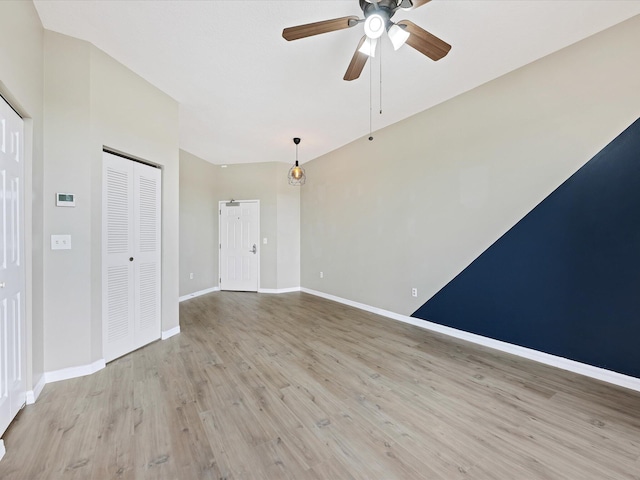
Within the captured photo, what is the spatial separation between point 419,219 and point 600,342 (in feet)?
7.12

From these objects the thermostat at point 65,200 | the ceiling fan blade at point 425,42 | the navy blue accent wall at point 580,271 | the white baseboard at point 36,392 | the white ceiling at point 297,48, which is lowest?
the white baseboard at point 36,392

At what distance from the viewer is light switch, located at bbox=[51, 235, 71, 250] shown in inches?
91.0

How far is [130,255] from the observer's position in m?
2.92

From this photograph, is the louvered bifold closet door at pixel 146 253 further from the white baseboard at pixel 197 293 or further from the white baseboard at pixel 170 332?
the white baseboard at pixel 197 293

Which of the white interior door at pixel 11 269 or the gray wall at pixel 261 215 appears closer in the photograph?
the white interior door at pixel 11 269

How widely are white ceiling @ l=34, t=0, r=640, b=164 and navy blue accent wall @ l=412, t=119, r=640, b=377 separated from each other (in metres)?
1.20

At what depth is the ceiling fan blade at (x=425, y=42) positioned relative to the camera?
1796 millimetres

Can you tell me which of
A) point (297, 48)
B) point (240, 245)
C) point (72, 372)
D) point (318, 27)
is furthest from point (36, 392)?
point (240, 245)

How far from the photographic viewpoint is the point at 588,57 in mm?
2428

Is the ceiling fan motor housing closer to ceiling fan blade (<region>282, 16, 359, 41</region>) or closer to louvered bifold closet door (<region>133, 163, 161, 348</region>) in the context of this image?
ceiling fan blade (<region>282, 16, 359, 41</region>)

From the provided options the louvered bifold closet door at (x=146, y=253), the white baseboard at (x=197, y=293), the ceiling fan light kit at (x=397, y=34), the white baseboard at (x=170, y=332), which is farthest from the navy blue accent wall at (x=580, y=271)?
the white baseboard at (x=197, y=293)

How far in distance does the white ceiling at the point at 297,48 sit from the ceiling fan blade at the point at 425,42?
358 mm

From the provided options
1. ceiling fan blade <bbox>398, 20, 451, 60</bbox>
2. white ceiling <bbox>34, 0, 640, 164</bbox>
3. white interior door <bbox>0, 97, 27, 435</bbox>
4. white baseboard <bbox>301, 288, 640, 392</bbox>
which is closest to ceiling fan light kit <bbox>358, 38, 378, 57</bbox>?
ceiling fan blade <bbox>398, 20, 451, 60</bbox>

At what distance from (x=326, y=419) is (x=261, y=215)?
4.83m
